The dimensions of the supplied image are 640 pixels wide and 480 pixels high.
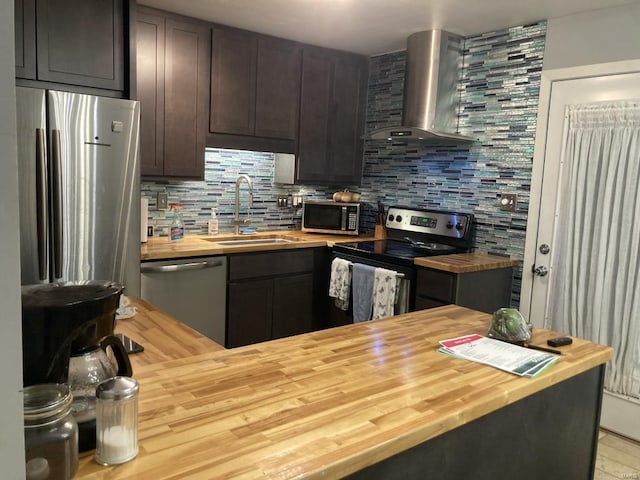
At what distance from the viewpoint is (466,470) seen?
122 centimetres

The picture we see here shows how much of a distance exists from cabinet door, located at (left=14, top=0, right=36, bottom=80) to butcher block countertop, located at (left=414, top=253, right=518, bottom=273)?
2432 millimetres

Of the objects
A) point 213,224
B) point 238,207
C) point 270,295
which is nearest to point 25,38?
point 213,224

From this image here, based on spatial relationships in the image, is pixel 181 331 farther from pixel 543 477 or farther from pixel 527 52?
pixel 527 52

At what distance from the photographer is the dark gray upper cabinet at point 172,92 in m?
3.22

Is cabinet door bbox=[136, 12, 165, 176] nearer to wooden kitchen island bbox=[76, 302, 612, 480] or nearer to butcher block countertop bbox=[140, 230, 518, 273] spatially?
butcher block countertop bbox=[140, 230, 518, 273]

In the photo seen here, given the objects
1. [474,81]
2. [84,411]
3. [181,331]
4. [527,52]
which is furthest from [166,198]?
[84,411]

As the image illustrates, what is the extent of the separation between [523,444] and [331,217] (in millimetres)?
2902

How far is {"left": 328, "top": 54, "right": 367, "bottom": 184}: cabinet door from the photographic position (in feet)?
13.8

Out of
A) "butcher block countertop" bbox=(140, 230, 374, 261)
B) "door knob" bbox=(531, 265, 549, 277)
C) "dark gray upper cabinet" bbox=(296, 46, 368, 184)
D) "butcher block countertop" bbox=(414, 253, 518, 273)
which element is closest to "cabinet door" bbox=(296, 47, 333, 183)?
"dark gray upper cabinet" bbox=(296, 46, 368, 184)

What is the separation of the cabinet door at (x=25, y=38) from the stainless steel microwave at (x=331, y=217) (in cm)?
221

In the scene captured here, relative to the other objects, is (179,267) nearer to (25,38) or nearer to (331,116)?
(25,38)

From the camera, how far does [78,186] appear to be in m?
2.57

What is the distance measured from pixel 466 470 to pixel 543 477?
44 centimetres

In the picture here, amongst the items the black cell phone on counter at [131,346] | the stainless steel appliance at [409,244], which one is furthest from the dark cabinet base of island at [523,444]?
the stainless steel appliance at [409,244]
